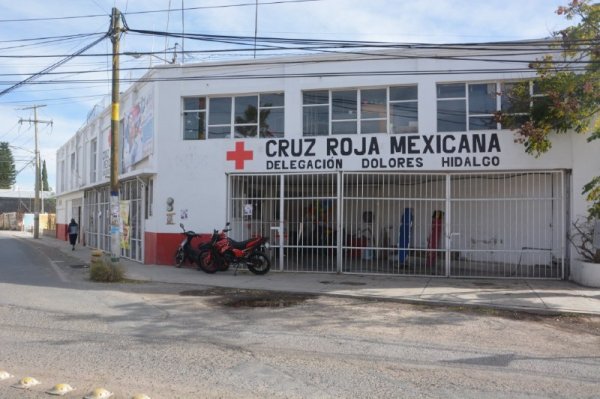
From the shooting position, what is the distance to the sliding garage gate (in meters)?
14.4

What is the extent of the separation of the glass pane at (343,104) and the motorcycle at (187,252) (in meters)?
5.44

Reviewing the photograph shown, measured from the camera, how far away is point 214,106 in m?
16.7

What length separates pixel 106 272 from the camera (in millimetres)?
13664

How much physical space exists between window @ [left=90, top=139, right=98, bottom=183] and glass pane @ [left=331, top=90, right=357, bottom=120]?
16318 millimetres

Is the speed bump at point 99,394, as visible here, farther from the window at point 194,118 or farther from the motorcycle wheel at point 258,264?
the window at point 194,118

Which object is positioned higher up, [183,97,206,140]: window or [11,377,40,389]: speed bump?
[183,97,206,140]: window

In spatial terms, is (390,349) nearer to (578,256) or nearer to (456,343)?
(456,343)

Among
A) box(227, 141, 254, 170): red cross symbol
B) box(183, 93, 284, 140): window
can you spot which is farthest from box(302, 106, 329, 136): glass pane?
box(227, 141, 254, 170): red cross symbol

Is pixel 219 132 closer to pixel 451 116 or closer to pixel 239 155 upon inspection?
pixel 239 155

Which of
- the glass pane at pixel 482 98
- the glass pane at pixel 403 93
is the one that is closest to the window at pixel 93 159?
the glass pane at pixel 403 93

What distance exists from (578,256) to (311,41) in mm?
8539

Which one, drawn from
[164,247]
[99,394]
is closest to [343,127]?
[164,247]

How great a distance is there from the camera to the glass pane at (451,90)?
14758 millimetres

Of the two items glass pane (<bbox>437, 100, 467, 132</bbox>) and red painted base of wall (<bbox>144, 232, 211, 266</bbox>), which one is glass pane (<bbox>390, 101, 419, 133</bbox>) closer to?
glass pane (<bbox>437, 100, 467, 132</bbox>)
